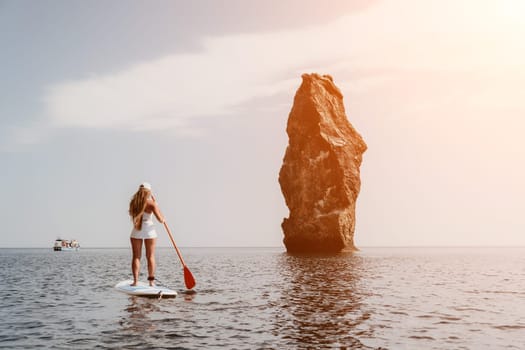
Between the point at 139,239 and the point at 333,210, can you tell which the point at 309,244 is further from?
the point at 139,239

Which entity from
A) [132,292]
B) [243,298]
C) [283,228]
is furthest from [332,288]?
[283,228]

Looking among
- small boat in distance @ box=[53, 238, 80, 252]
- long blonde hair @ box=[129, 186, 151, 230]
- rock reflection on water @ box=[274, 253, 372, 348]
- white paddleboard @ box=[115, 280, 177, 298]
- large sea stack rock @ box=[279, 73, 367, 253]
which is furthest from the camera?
small boat in distance @ box=[53, 238, 80, 252]

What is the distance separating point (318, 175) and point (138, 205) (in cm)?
7244

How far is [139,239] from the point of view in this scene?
18719 millimetres

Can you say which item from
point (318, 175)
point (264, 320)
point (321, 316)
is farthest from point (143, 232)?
point (318, 175)

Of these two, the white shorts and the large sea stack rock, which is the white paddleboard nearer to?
the white shorts

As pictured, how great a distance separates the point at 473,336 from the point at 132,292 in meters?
12.5

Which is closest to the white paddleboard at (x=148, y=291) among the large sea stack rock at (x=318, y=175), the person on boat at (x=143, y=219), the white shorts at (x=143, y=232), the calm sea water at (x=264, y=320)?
the calm sea water at (x=264, y=320)

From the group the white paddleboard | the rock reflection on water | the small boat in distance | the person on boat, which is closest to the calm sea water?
the rock reflection on water

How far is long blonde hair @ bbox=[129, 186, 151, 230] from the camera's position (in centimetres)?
1814

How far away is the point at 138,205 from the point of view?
715 inches

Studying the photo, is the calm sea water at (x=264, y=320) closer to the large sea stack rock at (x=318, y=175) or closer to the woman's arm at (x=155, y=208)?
the woman's arm at (x=155, y=208)

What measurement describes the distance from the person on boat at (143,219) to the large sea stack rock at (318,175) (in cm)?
6655

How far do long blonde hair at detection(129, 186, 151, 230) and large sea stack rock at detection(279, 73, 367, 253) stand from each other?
6696 cm
